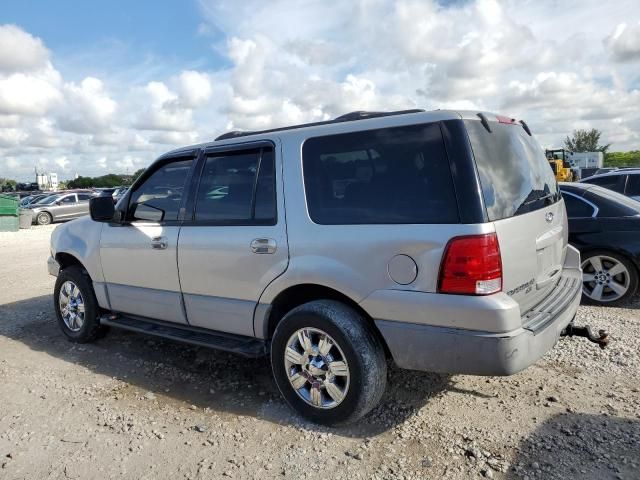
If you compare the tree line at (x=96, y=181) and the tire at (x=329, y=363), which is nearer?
the tire at (x=329, y=363)

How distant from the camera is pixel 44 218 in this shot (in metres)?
23.1

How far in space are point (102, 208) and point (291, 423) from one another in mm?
2555

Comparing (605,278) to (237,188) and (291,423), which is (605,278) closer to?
(291,423)

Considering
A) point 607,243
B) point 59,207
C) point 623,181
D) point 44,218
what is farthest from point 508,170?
point 59,207

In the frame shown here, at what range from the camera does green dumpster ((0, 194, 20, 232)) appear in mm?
19500

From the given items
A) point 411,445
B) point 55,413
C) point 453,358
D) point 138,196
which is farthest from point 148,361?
point 453,358

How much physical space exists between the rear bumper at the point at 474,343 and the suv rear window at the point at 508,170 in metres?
0.60

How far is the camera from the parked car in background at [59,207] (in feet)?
75.4

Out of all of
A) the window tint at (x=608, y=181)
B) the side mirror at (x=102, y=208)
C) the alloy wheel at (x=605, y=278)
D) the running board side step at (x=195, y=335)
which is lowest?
the alloy wheel at (x=605, y=278)

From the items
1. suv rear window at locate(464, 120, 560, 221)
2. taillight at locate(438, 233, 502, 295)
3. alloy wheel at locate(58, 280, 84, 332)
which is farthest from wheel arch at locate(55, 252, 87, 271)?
suv rear window at locate(464, 120, 560, 221)

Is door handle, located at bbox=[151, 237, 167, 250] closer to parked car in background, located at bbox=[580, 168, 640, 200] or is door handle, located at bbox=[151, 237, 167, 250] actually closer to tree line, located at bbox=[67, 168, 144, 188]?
parked car in background, located at bbox=[580, 168, 640, 200]

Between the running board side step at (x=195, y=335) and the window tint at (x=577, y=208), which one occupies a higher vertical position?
the window tint at (x=577, y=208)

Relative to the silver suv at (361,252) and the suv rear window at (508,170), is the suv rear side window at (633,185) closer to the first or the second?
the silver suv at (361,252)

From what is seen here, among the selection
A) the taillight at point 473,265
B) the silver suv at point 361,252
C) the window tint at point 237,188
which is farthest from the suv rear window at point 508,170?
the window tint at point 237,188
